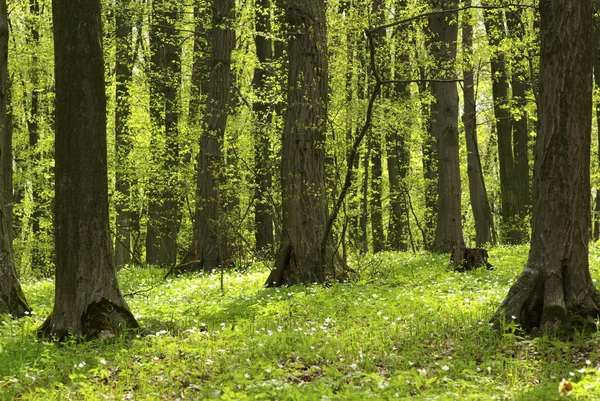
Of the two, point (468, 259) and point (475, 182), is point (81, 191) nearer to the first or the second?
point (468, 259)

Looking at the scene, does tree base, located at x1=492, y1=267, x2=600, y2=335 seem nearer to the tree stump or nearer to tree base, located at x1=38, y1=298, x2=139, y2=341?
tree base, located at x1=38, y1=298, x2=139, y2=341

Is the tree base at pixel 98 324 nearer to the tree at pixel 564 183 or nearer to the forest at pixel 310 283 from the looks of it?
the forest at pixel 310 283

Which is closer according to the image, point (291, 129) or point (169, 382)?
point (169, 382)

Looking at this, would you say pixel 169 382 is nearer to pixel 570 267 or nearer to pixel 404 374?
pixel 404 374

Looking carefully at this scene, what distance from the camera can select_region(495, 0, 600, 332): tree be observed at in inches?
265

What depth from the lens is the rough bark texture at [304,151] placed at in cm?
1138

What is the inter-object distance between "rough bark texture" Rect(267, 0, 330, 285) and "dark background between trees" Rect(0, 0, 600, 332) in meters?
0.03

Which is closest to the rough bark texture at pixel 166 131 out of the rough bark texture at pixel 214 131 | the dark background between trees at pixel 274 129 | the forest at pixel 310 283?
the dark background between trees at pixel 274 129

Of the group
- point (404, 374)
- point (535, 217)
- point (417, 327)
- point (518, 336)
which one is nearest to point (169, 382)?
point (404, 374)

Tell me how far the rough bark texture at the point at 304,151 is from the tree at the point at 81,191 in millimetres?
4407

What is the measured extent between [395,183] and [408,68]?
9.05 metres

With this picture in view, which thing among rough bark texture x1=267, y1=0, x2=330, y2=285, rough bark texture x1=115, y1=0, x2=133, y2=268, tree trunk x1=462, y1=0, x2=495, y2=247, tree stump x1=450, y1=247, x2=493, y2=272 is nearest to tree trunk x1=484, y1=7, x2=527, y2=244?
tree trunk x1=462, y1=0, x2=495, y2=247

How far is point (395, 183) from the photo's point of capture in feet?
83.2

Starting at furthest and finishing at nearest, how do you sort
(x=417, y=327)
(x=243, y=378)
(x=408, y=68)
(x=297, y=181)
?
(x=408, y=68), (x=297, y=181), (x=417, y=327), (x=243, y=378)
